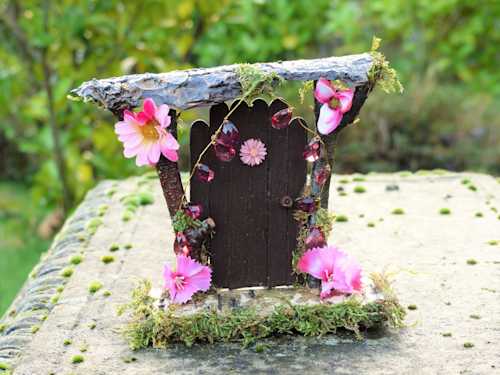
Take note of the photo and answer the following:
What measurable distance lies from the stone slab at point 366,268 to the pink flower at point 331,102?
2.22 feet

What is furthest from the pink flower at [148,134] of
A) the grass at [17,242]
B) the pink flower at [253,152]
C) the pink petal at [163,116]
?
the grass at [17,242]

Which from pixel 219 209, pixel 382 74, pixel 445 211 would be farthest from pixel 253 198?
pixel 445 211

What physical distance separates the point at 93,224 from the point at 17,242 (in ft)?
8.42

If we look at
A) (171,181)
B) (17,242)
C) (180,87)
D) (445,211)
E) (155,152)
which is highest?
(180,87)

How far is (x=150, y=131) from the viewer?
8.77ft

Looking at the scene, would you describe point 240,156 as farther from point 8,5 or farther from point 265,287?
point 8,5

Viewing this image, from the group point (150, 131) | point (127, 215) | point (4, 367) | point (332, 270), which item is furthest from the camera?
point (127, 215)

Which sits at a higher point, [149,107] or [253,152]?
[149,107]

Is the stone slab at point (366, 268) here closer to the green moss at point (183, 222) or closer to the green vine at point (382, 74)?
the green moss at point (183, 222)

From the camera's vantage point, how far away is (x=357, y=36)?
827cm

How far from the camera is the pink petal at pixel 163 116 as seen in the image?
2.61 m

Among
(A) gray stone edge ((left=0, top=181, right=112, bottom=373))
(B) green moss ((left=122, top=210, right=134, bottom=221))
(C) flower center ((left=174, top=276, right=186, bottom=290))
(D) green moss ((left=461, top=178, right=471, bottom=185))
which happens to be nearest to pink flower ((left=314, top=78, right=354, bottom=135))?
(C) flower center ((left=174, top=276, right=186, bottom=290))

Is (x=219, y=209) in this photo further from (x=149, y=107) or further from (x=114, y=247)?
(x=114, y=247)

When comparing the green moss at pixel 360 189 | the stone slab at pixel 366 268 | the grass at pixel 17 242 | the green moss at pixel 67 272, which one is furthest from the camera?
the grass at pixel 17 242
